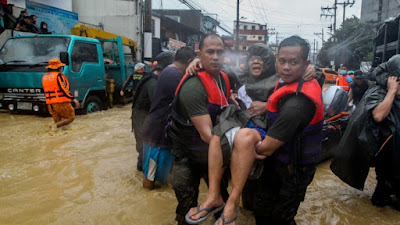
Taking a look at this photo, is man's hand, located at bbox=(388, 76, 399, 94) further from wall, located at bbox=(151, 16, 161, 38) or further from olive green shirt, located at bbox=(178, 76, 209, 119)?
→ wall, located at bbox=(151, 16, 161, 38)

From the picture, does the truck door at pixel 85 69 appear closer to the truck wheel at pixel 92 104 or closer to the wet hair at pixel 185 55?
the truck wheel at pixel 92 104

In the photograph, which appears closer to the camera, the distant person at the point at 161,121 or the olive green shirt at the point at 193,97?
the olive green shirt at the point at 193,97

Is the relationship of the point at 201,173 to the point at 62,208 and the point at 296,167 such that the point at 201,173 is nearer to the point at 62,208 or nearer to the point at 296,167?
the point at 296,167

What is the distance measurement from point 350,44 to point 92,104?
79.6ft

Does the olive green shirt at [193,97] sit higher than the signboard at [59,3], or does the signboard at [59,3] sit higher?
the signboard at [59,3]

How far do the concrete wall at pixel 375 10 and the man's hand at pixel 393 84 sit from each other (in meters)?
22.7

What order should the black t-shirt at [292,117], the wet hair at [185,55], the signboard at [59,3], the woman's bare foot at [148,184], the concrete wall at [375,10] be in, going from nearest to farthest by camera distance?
the black t-shirt at [292,117], the wet hair at [185,55], the woman's bare foot at [148,184], the signboard at [59,3], the concrete wall at [375,10]

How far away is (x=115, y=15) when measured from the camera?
18.1 metres

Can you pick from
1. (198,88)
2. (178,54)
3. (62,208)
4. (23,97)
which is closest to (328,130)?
(178,54)

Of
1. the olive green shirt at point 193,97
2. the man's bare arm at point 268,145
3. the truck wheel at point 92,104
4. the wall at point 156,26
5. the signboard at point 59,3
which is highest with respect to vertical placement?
the wall at point 156,26

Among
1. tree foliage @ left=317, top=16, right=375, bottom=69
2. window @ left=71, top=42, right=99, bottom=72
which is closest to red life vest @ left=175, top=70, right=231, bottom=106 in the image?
window @ left=71, top=42, right=99, bottom=72

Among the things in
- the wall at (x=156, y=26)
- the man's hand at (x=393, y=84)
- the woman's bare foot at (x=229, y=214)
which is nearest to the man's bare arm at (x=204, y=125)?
the woman's bare foot at (x=229, y=214)

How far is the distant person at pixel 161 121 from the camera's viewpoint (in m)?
3.24

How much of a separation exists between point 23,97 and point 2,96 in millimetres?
715
